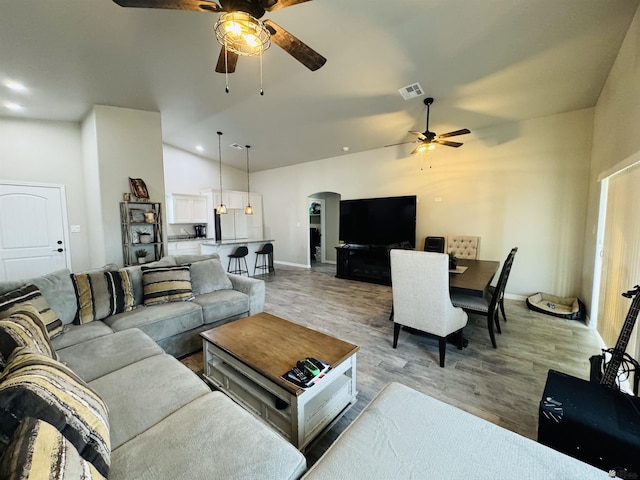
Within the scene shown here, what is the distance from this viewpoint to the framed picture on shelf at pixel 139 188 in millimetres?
4277

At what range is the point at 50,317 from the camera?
2.01 meters

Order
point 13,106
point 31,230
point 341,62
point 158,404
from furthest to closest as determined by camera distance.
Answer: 1. point 31,230
2. point 13,106
3. point 341,62
4. point 158,404

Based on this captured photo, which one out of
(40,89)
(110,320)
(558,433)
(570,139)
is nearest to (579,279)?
(570,139)

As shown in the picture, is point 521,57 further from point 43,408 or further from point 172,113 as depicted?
point 172,113

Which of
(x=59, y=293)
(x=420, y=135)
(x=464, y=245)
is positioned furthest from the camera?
(x=464, y=245)

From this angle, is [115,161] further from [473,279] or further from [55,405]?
[473,279]

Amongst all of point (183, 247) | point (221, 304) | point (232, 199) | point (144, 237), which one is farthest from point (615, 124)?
point (183, 247)

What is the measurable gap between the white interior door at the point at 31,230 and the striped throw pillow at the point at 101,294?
119 inches

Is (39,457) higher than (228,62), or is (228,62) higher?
(228,62)

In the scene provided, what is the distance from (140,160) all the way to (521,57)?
17.9 ft

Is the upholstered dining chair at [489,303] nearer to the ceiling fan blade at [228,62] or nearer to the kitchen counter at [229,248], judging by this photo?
the ceiling fan blade at [228,62]

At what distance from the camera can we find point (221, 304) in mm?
2883

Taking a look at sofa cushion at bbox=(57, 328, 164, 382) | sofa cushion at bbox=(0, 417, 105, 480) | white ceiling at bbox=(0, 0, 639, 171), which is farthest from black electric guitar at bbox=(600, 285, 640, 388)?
sofa cushion at bbox=(57, 328, 164, 382)

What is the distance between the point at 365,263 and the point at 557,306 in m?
3.24
